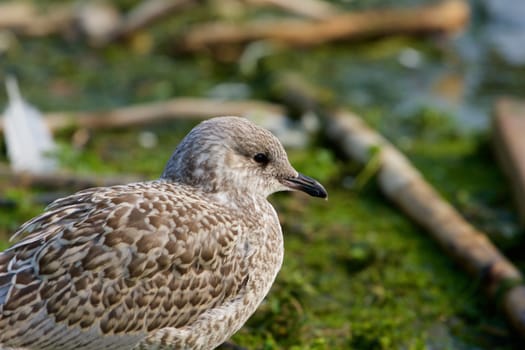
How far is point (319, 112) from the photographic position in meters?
8.52

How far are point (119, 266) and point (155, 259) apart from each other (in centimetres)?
17

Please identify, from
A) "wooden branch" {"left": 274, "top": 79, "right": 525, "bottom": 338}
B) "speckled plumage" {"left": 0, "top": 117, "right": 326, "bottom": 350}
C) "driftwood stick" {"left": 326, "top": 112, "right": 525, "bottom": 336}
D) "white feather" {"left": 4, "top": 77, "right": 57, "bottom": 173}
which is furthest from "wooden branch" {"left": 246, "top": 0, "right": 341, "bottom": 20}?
"speckled plumage" {"left": 0, "top": 117, "right": 326, "bottom": 350}

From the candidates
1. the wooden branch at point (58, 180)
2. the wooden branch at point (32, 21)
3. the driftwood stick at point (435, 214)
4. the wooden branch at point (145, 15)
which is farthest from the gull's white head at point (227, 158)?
the wooden branch at point (32, 21)

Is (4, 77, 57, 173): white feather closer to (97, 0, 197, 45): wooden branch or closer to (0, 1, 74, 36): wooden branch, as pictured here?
(97, 0, 197, 45): wooden branch

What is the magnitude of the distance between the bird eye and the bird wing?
479mm

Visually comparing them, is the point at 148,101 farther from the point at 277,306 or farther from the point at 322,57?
the point at 277,306

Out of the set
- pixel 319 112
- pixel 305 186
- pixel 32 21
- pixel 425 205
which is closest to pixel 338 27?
pixel 319 112

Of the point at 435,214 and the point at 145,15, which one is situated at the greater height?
the point at 145,15

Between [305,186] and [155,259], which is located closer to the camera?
[155,259]

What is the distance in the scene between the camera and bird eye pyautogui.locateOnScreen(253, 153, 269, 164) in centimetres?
486

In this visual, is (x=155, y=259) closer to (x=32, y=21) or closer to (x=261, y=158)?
(x=261, y=158)

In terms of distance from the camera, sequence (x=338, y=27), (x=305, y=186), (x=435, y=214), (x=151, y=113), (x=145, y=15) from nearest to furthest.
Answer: (x=305, y=186)
(x=435, y=214)
(x=151, y=113)
(x=145, y=15)
(x=338, y=27)

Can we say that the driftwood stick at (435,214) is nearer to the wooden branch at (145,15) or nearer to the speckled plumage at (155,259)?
the speckled plumage at (155,259)

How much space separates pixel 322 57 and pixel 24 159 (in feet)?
14.1
